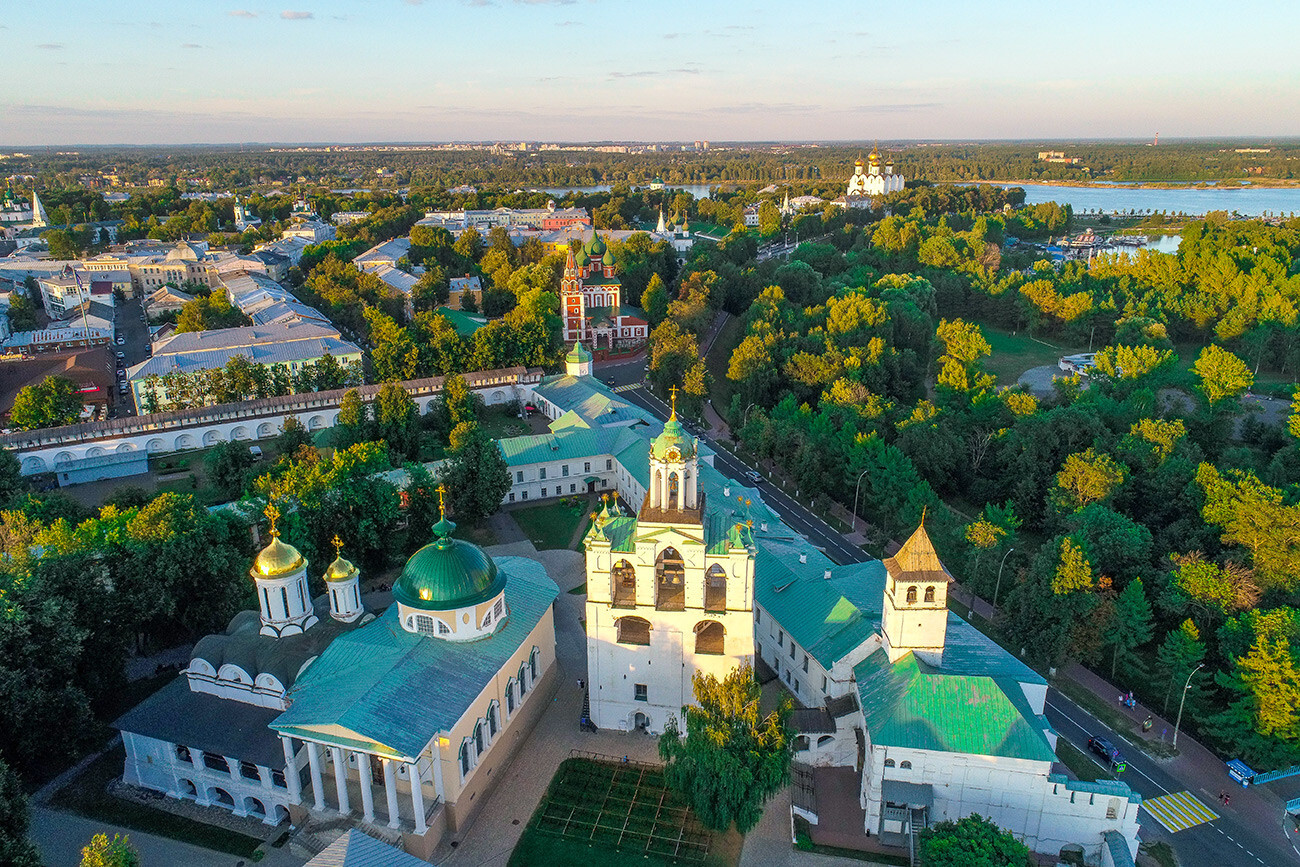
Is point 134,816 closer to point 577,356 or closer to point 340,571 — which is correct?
point 340,571

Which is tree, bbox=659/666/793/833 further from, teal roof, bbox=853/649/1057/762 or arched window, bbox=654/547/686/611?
arched window, bbox=654/547/686/611

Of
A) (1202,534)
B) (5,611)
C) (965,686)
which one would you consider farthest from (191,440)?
(1202,534)

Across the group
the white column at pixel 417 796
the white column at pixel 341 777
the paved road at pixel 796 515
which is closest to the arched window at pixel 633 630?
the white column at pixel 417 796

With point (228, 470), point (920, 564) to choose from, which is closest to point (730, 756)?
point (920, 564)

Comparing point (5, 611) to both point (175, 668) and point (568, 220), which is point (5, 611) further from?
point (568, 220)

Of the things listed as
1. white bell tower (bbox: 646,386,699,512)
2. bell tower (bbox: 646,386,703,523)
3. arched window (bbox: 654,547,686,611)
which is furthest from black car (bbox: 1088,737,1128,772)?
white bell tower (bbox: 646,386,699,512)

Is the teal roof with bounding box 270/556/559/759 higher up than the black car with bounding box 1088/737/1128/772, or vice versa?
the teal roof with bounding box 270/556/559/759
